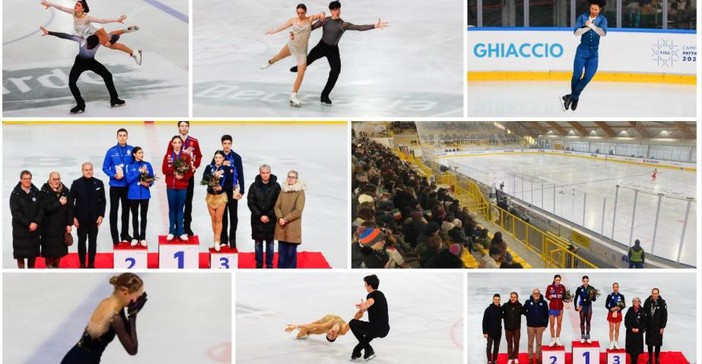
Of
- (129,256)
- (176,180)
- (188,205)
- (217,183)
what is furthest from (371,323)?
(129,256)

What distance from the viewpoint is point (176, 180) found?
8977 mm

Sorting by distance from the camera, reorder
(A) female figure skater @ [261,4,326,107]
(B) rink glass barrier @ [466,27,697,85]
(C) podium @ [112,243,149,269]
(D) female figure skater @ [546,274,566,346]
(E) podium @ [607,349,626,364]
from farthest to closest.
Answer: (B) rink glass barrier @ [466,27,697,85] → (A) female figure skater @ [261,4,326,107] → (D) female figure skater @ [546,274,566,346] → (E) podium @ [607,349,626,364] → (C) podium @ [112,243,149,269]

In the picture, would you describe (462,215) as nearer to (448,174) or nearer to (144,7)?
(448,174)

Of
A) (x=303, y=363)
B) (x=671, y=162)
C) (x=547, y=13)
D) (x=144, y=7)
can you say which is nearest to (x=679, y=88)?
(x=671, y=162)

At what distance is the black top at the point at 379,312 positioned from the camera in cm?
887

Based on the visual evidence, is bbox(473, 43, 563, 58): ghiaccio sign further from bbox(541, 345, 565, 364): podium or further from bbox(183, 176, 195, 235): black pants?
bbox(183, 176, 195, 235): black pants

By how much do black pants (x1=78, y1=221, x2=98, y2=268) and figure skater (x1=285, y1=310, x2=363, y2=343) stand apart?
1.95 m

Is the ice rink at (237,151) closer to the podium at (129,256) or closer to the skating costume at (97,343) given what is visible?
the podium at (129,256)

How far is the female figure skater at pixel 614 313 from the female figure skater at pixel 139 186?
446 cm

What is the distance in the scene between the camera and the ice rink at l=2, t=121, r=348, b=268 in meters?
9.23

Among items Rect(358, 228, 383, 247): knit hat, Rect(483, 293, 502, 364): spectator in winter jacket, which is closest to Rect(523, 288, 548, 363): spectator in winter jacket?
Rect(483, 293, 502, 364): spectator in winter jacket

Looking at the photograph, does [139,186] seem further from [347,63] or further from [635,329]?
[635,329]

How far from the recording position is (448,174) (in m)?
9.45

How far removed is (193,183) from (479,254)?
9.28ft
